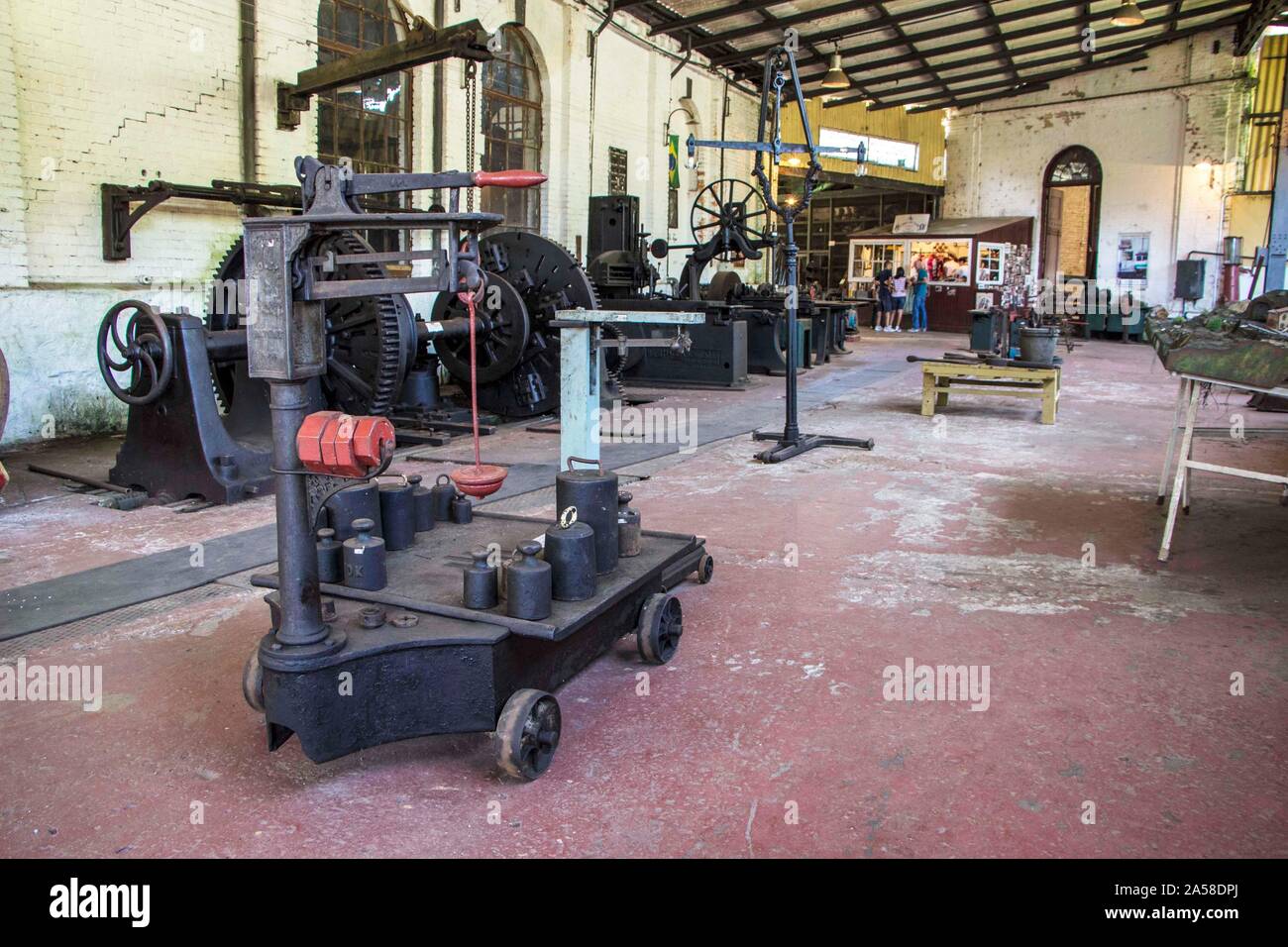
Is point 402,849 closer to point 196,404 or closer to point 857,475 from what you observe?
point 196,404

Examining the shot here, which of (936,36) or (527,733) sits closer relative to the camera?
(527,733)

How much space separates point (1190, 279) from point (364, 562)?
18.6m

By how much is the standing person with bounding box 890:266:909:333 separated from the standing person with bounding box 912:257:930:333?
0.20 m

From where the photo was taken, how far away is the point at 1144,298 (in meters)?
19.4

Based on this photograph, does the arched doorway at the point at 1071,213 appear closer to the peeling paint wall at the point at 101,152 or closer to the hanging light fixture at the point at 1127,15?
the hanging light fixture at the point at 1127,15

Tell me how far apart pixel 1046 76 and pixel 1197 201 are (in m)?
3.74

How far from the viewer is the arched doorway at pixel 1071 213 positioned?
64.9 feet

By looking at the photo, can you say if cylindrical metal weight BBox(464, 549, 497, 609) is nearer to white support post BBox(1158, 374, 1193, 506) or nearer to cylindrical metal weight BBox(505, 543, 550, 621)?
cylindrical metal weight BBox(505, 543, 550, 621)

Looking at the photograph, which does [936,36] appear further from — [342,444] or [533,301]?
[342,444]

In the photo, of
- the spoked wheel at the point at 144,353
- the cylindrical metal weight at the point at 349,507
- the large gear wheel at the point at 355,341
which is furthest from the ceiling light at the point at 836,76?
the cylindrical metal weight at the point at 349,507

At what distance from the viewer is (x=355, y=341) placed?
5969mm

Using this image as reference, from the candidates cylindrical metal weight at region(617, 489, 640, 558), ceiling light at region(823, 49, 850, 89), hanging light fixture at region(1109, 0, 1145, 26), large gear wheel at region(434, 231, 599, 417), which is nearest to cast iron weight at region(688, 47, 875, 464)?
large gear wheel at region(434, 231, 599, 417)

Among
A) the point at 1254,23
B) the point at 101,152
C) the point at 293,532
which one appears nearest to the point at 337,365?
the point at 101,152

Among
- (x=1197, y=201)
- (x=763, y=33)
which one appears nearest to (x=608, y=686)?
(x=763, y=33)
